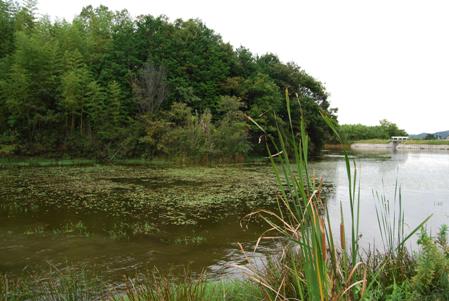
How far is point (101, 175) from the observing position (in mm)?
13133

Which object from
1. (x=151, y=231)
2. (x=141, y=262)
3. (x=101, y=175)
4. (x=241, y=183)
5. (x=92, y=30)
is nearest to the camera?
(x=141, y=262)

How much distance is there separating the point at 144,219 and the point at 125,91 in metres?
17.9

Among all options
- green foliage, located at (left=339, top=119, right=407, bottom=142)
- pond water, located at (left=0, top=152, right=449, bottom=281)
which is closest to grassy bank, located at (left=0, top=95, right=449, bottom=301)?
pond water, located at (left=0, top=152, right=449, bottom=281)

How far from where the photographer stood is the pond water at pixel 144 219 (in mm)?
4520

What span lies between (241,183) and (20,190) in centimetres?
683

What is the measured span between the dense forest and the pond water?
7.92 metres

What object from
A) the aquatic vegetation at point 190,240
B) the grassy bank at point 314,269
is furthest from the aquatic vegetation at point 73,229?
the grassy bank at point 314,269

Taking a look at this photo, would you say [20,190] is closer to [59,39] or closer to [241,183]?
[241,183]

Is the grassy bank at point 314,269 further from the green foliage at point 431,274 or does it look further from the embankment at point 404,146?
the embankment at point 404,146

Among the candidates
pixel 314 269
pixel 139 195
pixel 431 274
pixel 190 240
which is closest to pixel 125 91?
pixel 139 195

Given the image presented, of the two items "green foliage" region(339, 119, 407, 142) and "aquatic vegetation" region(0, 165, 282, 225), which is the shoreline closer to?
"green foliage" region(339, 119, 407, 142)

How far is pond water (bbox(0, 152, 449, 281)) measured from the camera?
452cm

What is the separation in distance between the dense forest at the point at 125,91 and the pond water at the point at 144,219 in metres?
7.92

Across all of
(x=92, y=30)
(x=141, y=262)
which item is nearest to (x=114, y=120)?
(x=92, y=30)
